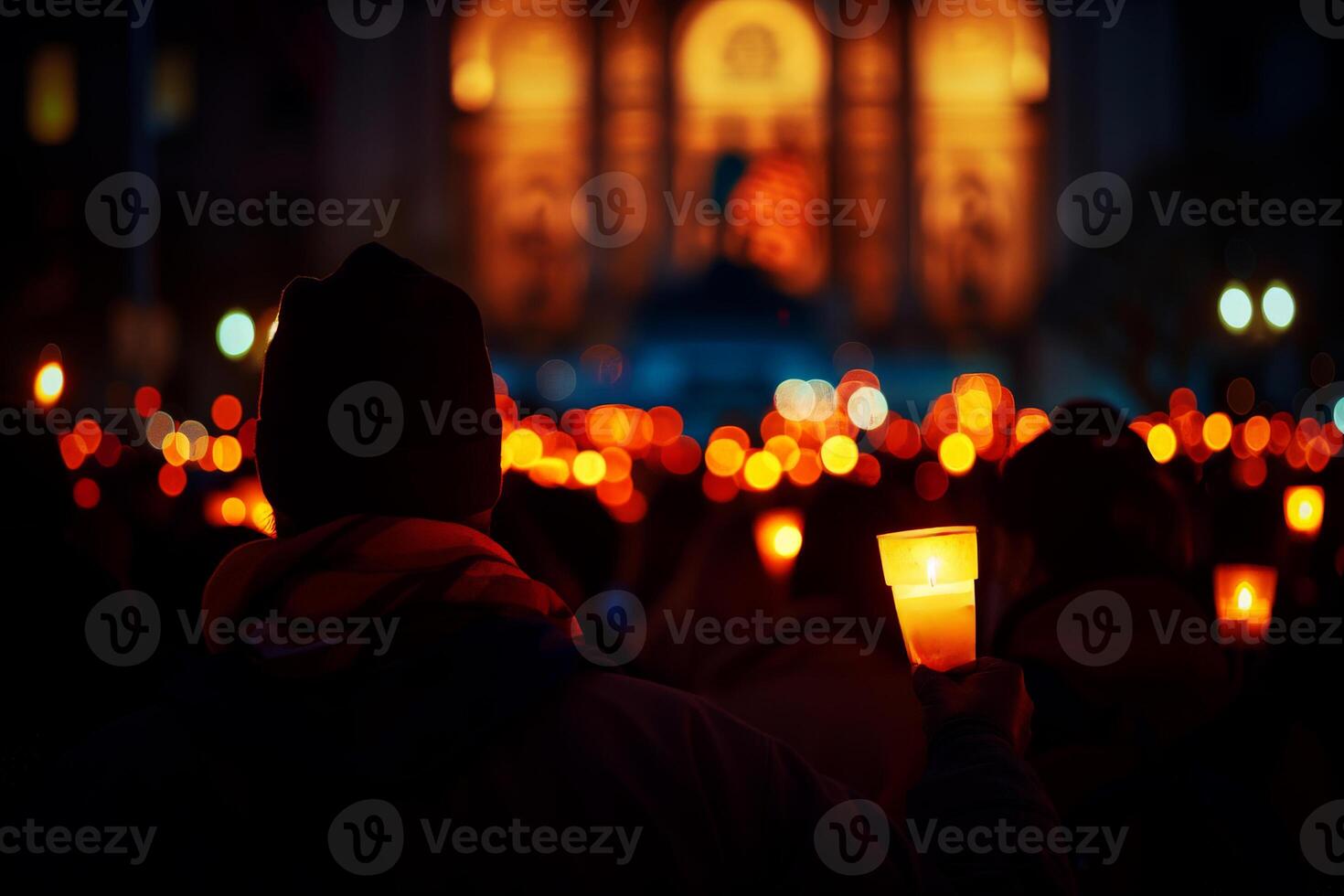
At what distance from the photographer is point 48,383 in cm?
734

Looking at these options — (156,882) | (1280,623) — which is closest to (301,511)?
(156,882)

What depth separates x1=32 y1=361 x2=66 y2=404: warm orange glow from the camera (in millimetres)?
7285

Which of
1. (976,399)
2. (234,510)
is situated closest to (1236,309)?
(234,510)

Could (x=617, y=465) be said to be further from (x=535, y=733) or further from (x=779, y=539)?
(x=535, y=733)

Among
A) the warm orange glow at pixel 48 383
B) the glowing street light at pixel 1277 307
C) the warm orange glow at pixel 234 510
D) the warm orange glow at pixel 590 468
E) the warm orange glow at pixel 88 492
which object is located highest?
the glowing street light at pixel 1277 307

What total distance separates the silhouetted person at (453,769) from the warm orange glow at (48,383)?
236 inches

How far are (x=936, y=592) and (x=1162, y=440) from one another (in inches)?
762

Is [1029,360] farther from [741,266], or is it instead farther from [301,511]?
[301,511]

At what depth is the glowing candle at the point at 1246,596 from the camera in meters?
3.41

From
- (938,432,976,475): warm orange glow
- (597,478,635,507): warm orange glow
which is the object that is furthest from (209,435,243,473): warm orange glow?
(938,432,976,475): warm orange glow

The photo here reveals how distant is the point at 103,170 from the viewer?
23031 mm

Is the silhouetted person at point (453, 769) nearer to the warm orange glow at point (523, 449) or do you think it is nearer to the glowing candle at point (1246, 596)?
the glowing candle at point (1246, 596)

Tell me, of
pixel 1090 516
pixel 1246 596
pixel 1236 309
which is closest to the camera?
pixel 1090 516

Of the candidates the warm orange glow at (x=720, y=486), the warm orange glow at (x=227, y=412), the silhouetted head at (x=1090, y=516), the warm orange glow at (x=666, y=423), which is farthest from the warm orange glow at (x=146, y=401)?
the silhouetted head at (x=1090, y=516)
